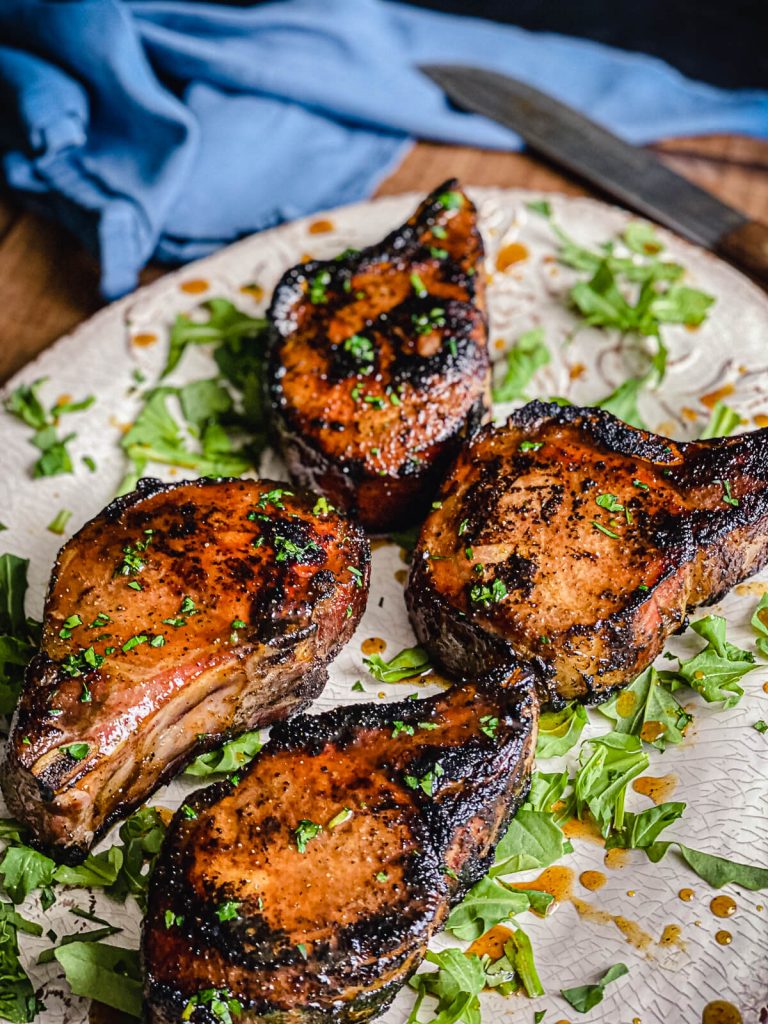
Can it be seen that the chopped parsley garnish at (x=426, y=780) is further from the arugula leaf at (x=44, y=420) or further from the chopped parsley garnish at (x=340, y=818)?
the arugula leaf at (x=44, y=420)

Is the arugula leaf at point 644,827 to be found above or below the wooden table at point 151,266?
below

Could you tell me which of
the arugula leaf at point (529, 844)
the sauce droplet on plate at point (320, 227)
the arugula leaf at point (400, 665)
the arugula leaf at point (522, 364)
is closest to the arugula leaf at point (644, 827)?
the arugula leaf at point (529, 844)

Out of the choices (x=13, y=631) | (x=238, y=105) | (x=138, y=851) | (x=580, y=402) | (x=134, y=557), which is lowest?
(x=138, y=851)

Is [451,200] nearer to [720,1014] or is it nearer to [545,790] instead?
[545,790]

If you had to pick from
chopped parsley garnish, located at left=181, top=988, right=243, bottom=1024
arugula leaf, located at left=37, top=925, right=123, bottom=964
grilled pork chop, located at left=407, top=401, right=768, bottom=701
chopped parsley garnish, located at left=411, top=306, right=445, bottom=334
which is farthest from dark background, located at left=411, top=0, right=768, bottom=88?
chopped parsley garnish, located at left=181, top=988, right=243, bottom=1024

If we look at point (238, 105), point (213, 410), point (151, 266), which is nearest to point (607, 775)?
point (213, 410)

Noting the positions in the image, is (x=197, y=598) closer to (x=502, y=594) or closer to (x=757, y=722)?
(x=502, y=594)
